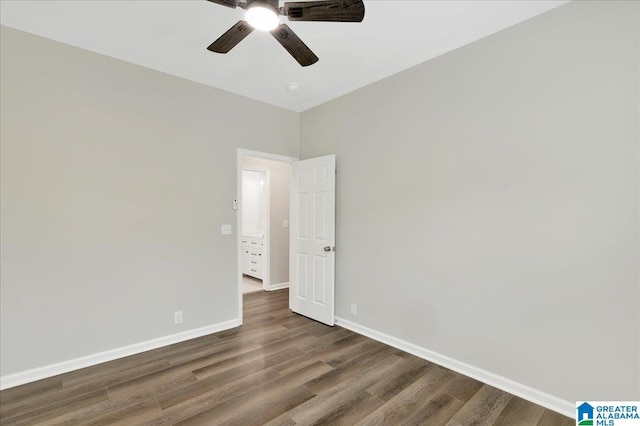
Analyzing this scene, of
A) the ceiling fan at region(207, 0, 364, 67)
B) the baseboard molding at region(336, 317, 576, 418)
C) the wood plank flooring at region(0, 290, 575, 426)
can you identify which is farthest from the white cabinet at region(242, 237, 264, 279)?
the ceiling fan at region(207, 0, 364, 67)

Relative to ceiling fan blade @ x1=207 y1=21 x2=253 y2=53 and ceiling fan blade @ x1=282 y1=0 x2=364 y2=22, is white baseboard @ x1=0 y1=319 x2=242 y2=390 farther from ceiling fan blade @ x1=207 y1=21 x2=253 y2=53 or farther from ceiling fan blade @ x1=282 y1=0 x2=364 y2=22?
ceiling fan blade @ x1=282 y1=0 x2=364 y2=22

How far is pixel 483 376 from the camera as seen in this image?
2.54 meters

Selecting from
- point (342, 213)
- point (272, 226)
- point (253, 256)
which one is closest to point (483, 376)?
point (342, 213)

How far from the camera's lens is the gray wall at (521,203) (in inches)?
77.4

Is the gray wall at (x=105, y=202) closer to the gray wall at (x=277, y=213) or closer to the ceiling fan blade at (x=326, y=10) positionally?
the gray wall at (x=277, y=213)

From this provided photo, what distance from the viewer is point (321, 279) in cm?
392

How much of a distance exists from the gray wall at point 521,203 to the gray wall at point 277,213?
8.13ft

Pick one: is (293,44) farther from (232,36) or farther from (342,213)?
(342,213)

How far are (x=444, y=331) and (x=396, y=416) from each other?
998 mm

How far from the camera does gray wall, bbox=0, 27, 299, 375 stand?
8.18 ft

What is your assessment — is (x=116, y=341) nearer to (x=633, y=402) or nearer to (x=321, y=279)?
(x=321, y=279)

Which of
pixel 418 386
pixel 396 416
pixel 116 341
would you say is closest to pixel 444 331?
pixel 418 386

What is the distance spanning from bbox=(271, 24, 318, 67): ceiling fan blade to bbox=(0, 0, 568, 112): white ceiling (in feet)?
1.77

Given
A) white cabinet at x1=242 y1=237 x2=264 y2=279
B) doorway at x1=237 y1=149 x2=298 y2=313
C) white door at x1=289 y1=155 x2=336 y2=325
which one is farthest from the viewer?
white cabinet at x1=242 y1=237 x2=264 y2=279
